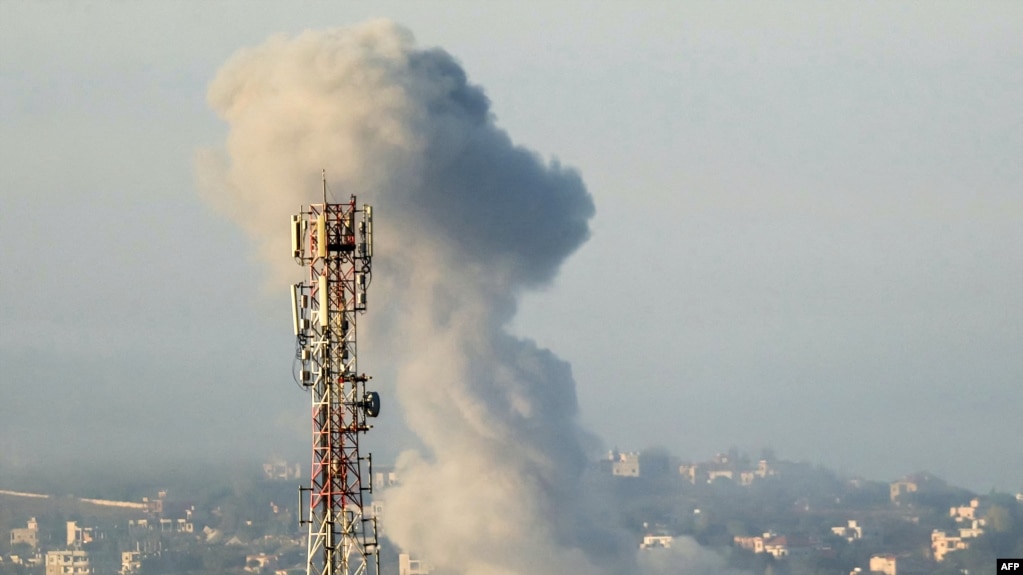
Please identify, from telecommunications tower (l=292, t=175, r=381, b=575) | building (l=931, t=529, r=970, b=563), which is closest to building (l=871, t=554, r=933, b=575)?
building (l=931, t=529, r=970, b=563)

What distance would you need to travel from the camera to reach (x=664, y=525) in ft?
292

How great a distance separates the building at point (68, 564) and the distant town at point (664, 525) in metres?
0.04

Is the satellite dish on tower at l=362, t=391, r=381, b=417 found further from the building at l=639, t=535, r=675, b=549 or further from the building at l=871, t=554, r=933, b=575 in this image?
the building at l=871, t=554, r=933, b=575

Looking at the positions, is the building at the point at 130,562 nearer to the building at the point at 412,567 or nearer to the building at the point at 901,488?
the building at the point at 412,567

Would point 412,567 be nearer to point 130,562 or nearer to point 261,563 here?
point 261,563

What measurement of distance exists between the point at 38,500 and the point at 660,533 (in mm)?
24702

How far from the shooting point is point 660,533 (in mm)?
85812

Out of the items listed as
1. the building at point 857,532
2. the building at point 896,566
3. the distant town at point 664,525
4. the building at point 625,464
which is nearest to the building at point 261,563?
the distant town at point 664,525

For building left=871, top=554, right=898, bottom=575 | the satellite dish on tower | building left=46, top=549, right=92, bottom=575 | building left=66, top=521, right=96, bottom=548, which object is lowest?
the satellite dish on tower

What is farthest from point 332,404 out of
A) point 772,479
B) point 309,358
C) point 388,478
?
point 772,479

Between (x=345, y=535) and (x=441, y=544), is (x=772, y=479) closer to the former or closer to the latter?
(x=441, y=544)

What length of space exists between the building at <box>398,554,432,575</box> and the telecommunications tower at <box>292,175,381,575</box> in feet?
80.0

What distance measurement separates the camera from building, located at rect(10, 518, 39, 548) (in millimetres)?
90375

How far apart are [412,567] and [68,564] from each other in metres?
26.9
